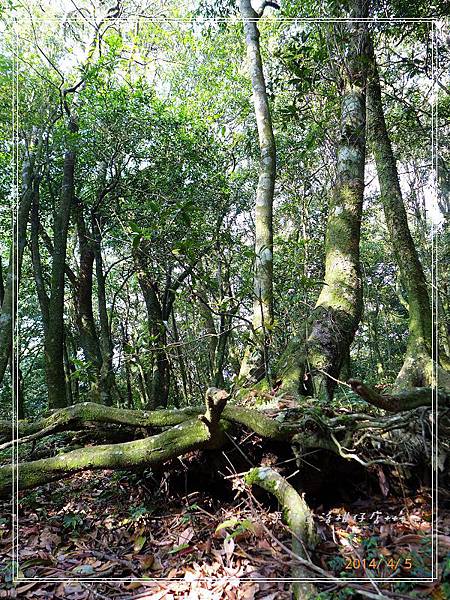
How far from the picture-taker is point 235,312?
6.43 m

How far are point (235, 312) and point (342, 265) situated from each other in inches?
90.6

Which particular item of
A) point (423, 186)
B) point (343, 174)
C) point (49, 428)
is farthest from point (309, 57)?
point (49, 428)

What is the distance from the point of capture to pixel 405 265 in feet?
16.7

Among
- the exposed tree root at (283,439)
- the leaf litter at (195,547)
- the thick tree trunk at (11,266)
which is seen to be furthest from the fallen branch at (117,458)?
the thick tree trunk at (11,266)

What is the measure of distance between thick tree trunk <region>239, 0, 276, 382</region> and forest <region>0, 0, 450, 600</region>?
0.03 meters

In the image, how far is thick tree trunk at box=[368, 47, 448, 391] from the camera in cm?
415


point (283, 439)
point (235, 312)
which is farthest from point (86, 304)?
point (283, 439)

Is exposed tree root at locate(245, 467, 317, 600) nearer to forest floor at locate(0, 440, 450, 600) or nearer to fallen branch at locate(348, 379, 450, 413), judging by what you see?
forest floor at locate(0, 440, 450, 600)

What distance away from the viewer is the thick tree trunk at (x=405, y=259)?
4.15 m

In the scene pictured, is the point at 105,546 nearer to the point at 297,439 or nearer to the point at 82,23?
the point at 297,439

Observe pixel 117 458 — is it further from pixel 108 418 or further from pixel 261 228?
pixel 261 228

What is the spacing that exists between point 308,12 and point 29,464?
6341 mm

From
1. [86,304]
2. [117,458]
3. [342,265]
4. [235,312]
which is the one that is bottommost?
[117,458]
